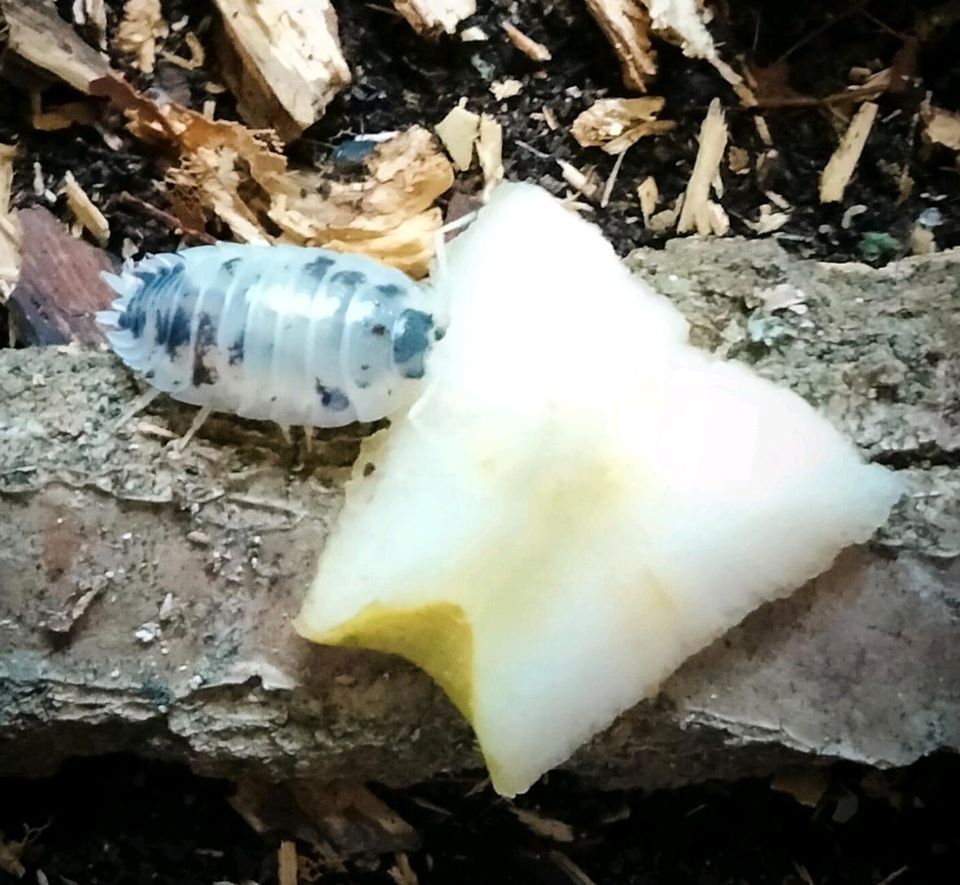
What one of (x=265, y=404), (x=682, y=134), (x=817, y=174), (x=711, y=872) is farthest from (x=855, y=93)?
(x=711, y=872)

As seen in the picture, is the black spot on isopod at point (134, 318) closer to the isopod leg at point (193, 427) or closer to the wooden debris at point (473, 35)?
the isopod leg at point (193, 427)

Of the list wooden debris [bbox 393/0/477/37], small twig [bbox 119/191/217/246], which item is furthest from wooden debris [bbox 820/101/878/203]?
small twig [bbox 119/191/217/246]

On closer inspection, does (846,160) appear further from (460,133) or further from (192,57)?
(192,57)

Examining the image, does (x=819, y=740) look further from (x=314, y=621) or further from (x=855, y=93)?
(x=855, y=93)

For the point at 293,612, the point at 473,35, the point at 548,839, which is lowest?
the point at 548,839

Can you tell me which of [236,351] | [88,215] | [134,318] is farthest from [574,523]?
[88,215]

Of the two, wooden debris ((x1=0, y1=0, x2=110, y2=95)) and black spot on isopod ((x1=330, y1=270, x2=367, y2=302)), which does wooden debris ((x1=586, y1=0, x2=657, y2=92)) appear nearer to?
black spot on isopod ((x1=330, y1=270, x2=367, y2=302))

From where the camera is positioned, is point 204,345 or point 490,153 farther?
point 490,153
